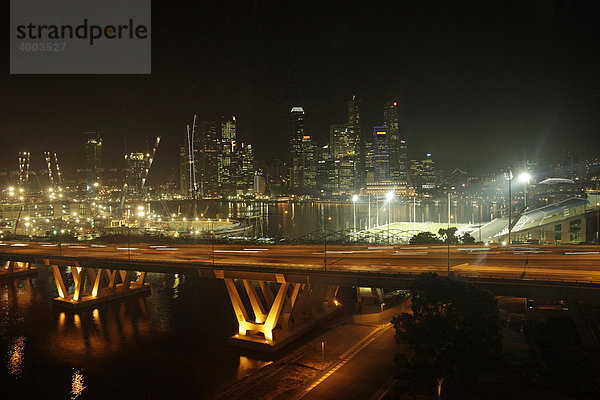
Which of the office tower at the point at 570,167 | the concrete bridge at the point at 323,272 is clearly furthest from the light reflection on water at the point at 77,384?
the office tower at the point at 570,167

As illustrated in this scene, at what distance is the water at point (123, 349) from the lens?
12.0 m

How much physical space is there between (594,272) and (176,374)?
1226cm

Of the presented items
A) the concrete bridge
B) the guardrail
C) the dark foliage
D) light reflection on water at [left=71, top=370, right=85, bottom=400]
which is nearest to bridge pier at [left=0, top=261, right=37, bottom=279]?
the guardrail

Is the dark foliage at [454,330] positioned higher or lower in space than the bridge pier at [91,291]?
higher

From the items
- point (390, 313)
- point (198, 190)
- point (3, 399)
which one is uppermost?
point (198, 190)

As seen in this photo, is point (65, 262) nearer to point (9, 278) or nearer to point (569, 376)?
→ point (9, 278)

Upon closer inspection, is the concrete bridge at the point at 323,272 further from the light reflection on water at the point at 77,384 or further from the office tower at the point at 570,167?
the office tower at the point at 570,167

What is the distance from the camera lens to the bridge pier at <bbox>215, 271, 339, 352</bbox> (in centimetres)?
1387

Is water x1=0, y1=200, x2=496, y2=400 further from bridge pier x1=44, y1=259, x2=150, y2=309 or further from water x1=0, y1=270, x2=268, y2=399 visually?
bridge pier x1=44, y1=259, x2=150, y2=309

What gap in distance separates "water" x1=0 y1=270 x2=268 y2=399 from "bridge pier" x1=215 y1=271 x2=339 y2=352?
62cm

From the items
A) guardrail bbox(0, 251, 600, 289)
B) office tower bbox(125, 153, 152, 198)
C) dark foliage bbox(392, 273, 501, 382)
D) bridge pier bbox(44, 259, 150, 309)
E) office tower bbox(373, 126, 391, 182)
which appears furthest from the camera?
office tower bbox(373, 126, 391, 182)

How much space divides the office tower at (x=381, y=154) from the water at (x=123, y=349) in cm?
12630

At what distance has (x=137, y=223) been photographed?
53094mm

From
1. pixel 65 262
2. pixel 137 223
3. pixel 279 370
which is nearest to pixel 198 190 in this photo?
pixel 137 223
